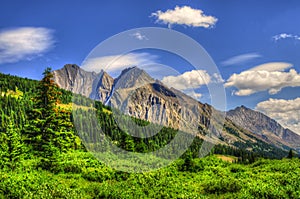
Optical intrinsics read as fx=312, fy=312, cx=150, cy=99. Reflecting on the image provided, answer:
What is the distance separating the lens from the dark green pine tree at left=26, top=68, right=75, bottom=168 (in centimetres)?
3241

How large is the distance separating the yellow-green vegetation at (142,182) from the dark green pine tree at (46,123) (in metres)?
1.65

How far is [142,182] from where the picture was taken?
84.3ft

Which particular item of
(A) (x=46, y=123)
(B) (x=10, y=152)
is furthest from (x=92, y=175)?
(A) (x=46, y=123)

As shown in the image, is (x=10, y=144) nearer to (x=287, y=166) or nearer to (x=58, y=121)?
(x=58, y=121)

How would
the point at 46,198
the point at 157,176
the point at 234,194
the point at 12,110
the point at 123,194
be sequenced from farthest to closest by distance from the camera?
the point at 12,110, the point at 157,176, the point at 234,194, the point at 123,194, the point at 46,198

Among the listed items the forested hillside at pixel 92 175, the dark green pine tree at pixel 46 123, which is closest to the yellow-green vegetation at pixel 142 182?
the forested hillside at pixel 92 175

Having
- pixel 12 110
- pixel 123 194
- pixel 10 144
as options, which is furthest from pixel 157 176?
pixel 12 110

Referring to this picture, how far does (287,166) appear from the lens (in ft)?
109

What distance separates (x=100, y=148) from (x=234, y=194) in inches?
853

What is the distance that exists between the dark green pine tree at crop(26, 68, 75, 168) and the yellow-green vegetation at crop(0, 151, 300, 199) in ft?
5.42

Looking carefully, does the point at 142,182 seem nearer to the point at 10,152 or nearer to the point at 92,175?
the point at 92,175

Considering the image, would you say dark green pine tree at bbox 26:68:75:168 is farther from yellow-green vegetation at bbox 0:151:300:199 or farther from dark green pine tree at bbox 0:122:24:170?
dark green pine tree at bbox 0:122:24:170

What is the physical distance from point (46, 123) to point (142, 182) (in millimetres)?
14016

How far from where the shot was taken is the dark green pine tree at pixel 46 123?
3241 cm
